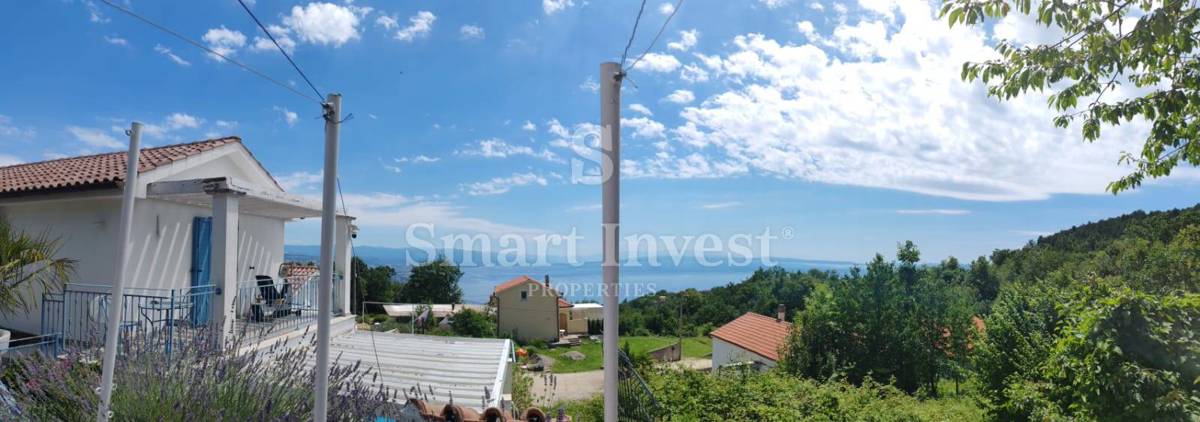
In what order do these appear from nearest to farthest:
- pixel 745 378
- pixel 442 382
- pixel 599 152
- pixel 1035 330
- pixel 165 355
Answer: pixel 599 152
pixel 165 355
pixel 442 382
pixel 745 378
pixel 1035 330

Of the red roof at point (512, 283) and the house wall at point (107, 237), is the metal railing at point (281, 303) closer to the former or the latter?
the house wall at point (107, 237)

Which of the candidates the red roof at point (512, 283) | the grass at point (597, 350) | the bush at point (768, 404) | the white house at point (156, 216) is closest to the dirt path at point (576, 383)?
the grass at point (597, 350)

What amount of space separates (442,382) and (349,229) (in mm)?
4354

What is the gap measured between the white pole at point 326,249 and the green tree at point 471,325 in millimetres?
22413

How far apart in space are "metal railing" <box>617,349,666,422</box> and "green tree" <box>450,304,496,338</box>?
18.3m

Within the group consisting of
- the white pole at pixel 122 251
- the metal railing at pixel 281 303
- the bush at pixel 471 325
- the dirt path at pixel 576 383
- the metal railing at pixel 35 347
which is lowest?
the dirt path at pixel 576 383

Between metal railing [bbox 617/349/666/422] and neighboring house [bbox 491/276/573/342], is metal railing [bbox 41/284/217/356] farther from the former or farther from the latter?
neighboring house [bbox 491/276/573/342]

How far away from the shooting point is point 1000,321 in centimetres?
1125

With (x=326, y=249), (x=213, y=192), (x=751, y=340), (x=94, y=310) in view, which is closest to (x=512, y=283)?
(x=751, y=340)

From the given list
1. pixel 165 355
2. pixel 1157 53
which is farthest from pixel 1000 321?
pixel 165 355

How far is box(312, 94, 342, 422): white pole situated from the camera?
260 centimetres

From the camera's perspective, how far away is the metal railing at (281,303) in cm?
823

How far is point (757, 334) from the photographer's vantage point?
2264 centimetres

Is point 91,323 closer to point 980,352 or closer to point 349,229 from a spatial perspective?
point 349,229
